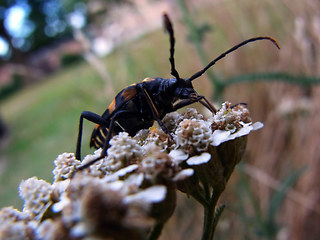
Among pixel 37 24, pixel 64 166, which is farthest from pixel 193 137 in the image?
pixel 37 24

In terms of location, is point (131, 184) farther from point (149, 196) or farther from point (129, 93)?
point (129, 93)

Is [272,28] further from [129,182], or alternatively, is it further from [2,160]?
[2,160]

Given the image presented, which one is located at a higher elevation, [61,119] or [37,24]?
[37,24]

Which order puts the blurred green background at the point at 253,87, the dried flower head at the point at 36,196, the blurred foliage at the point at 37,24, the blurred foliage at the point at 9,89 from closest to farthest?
the dried flower head at the point at 36,196 → the blurred green background at the point at 253,87 → the blurred foliage at the point at 9,89 → the blurred foliage at the point at 37,24

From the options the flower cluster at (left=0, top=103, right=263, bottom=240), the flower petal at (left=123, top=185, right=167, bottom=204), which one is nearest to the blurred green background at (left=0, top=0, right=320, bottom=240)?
the flower cluster at (left=0, top=103, right=263, bottom=240)

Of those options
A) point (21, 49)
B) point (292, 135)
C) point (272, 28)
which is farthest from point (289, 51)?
point (21, 49)

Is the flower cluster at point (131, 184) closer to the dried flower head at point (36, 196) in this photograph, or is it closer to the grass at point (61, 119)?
the dried flower head at point (36, 196)

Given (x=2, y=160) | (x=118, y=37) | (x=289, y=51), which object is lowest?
(x=2, y=160)

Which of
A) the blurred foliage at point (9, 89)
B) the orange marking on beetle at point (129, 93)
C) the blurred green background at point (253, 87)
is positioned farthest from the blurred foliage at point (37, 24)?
the orange marking on beetle at point (129, 93)
